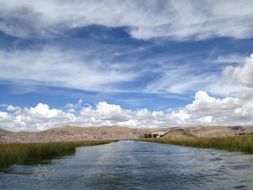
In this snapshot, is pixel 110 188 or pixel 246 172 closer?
pixel 110 188

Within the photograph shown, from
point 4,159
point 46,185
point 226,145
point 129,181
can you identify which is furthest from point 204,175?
point 226,145

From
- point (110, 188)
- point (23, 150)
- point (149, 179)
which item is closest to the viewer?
point (110, 188)

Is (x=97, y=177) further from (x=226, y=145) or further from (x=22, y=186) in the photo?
(x=226, y=145)

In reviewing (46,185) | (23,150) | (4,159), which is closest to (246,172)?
(46,185)

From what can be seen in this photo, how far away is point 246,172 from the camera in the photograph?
1181 inches

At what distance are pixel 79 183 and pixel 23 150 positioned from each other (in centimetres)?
2245

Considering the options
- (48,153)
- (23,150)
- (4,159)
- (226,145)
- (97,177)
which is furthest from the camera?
(226,145)

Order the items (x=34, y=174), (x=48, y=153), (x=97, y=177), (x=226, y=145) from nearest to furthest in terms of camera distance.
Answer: (x=97, y=177)
(x=34, y=174)
(x=48, y=153)
(x=226, y=145)

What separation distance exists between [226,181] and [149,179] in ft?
18.4

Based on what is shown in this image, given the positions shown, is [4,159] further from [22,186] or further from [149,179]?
[149,179]

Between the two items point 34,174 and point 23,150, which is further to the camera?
point 23,150

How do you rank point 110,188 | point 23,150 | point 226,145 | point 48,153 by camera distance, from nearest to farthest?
point 110,188
point 23,150
point 48,153
point 226,145

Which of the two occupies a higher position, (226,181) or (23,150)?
(23,150)

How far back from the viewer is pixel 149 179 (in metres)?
28.5
